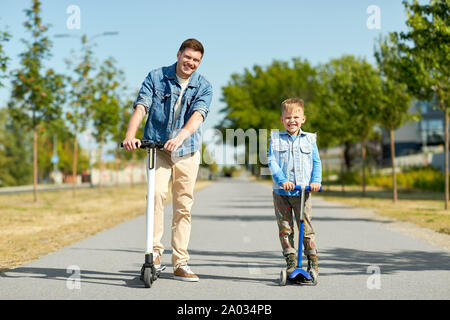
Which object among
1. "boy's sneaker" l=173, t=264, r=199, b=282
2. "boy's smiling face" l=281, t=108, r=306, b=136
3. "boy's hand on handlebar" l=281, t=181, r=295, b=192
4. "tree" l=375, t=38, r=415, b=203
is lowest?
"boy's sneaker" l=173, t=264, r=199, b=282

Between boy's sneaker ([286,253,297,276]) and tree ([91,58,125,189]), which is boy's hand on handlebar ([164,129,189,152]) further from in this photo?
tree ([91,58,125,189])

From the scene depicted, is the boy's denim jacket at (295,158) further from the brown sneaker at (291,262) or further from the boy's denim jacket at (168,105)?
the boy's denim jacket at (168,105)

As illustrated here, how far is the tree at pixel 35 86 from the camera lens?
60.9ft

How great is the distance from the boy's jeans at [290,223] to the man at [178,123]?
2.83 ft

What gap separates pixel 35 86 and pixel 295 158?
1481 centimetres

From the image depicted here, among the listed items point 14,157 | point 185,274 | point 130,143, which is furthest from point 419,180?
point 14,157

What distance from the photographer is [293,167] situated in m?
5.41

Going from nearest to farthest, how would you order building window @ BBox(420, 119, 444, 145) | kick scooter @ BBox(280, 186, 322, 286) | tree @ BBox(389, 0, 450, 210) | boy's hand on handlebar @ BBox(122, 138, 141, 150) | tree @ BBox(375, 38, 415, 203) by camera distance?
boy's hand on handlebar @ BBox(122, 138, 141, 150) → kick scooter @ BBox(280, 186, 322, 286) → tree @ BBox(389, 0, 450, 210) → tree @ BBox(375, 38, 415, 203) → building window @ BBox(420, 119, 444, 145)

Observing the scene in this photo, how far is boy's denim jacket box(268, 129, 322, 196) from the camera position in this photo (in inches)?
212

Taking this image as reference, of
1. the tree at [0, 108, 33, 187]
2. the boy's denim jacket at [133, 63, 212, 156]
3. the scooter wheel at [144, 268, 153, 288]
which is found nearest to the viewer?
the scooter wheel at [144, 268, 153, 288]

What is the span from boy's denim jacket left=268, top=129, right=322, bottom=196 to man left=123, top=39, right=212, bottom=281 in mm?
726

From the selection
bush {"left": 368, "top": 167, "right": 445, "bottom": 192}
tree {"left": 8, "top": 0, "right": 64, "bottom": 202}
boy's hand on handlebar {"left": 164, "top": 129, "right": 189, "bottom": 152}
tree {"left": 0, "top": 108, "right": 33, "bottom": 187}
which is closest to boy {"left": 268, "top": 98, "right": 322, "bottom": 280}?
boy's hand on handlebar {"left": 164, "top": 129, "right": 189, "bottom": 152}

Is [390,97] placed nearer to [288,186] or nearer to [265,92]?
Answer: [288,186]
